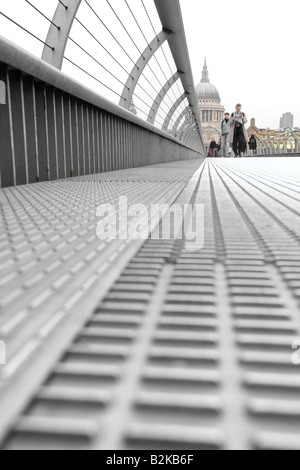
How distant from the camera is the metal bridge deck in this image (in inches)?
18.7

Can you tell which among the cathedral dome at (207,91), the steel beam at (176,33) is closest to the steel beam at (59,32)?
the steel beam at (176,33)

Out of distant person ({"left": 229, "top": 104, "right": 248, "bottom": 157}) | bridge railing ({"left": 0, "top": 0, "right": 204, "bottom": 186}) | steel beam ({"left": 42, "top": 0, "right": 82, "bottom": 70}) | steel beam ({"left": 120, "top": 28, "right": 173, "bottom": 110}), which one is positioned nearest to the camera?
bridge railing ({"left": 0, "top": 0, "right": 204, "bottom": 186})

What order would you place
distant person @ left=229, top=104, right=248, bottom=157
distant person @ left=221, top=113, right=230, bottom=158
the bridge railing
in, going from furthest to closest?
distant person @ left=221, top=113, right=230, bottom=158 → distant person @ left=229, top=104, right=248, bottom=157 → the bridge railing

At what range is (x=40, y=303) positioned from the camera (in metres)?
0.84

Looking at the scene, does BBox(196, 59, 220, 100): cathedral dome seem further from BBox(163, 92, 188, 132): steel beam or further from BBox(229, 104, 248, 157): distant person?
BBox(229, 104, 248, 157): distant person

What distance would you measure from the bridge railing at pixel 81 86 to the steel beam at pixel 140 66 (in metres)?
0.02

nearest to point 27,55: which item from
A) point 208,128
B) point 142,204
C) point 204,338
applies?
point 142,204

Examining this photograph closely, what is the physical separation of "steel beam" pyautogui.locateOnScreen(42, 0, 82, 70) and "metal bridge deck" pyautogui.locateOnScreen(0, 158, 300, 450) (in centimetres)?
333

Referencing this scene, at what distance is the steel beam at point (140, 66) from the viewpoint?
774 cm

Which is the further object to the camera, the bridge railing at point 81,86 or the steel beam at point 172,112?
the steel beam at point 172,112

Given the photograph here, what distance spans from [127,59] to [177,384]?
25.5 feet

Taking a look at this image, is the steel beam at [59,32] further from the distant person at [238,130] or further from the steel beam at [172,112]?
the distant person at [238,130]

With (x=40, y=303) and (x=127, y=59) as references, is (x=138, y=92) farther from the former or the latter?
(x=40, y=303)

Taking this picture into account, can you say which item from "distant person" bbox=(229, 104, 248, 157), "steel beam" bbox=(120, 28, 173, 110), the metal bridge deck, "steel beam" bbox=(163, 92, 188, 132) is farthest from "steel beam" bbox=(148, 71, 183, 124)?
the metal bridge deck
